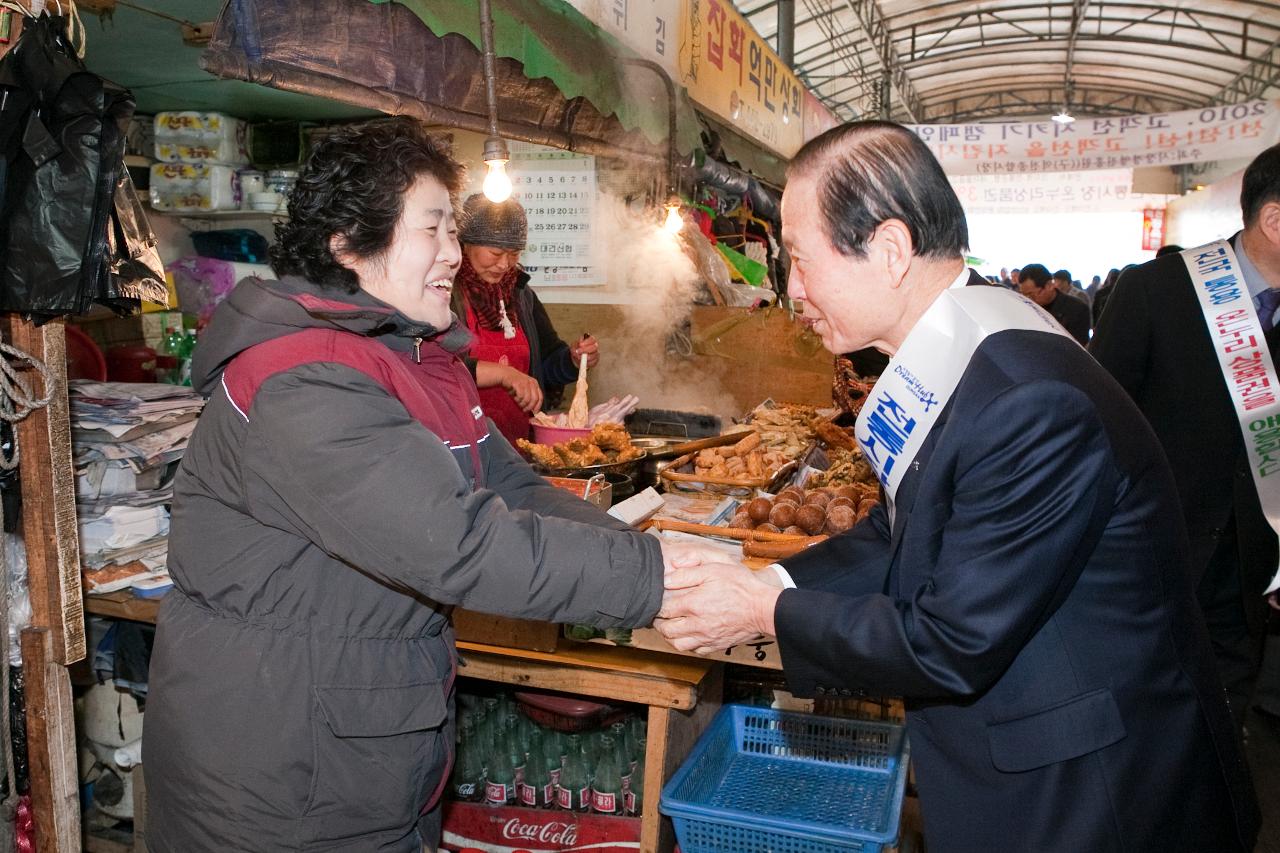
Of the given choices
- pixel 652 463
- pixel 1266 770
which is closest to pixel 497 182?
pixel 652 463

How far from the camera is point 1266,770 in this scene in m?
4.34

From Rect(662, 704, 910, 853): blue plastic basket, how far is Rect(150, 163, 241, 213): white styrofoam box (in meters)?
4.98

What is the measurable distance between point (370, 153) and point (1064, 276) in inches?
499

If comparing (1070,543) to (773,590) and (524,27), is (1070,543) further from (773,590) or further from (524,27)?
(524,27)

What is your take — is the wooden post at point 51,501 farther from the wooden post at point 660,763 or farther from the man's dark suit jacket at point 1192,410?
the man's dark suit jacket at point 1192,410

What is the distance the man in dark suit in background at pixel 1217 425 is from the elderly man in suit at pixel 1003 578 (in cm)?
173

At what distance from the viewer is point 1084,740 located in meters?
1.55

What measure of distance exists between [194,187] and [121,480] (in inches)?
146

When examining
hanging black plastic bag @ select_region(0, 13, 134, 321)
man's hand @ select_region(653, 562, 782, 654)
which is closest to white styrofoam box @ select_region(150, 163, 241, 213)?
hanging black plastic bag @ select_region(0, 13, 134, 321)

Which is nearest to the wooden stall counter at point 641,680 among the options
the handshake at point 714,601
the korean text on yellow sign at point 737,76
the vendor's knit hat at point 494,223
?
the handshake at point 714,601

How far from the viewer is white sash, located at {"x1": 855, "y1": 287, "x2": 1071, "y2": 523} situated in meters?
1.64

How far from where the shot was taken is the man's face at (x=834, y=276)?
177 cm

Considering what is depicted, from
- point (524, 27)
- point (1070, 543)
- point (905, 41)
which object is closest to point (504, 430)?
point (524, 27)

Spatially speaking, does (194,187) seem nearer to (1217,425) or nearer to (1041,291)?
(1217,425)
